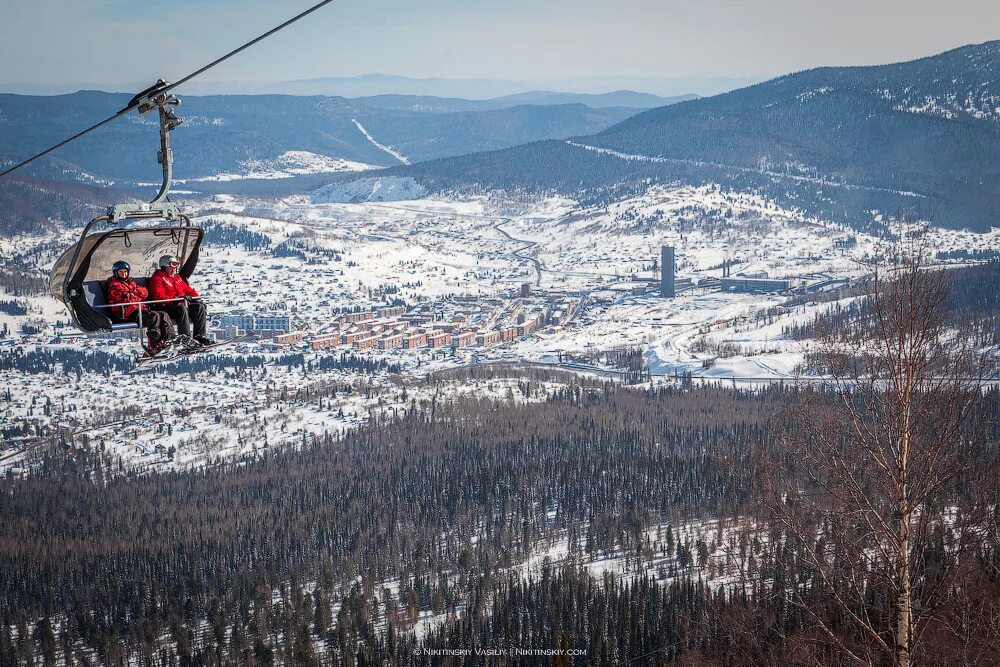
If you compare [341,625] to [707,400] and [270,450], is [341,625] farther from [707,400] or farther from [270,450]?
[707,400]

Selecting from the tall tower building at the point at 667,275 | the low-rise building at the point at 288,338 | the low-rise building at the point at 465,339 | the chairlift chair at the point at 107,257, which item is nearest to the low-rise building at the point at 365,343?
the low-rise building at the point at 288,338

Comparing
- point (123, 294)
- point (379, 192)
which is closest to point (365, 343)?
point (123, 294)

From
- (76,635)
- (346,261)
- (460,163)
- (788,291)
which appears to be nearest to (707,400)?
(76,635)

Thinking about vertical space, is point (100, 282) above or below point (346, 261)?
above

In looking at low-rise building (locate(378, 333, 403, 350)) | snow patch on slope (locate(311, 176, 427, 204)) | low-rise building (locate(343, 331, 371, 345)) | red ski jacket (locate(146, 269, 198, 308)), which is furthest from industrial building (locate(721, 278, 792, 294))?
red ski jacket (locate(146, 269, 198, 308))

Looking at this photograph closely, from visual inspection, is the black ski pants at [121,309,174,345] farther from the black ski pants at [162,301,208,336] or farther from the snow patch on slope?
the snow patch on slope

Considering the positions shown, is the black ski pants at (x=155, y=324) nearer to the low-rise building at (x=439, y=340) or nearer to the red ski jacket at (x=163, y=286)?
the red ski jacket at (x=163, y=286)

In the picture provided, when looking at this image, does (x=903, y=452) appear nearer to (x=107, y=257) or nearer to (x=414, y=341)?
(x=107, y=257)
